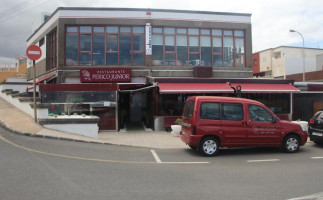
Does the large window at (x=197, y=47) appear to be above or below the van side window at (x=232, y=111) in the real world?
above

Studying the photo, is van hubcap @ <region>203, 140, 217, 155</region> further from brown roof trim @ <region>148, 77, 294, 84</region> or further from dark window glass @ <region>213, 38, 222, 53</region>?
dark window glass @ <region>213, 38, 222, 53</region>

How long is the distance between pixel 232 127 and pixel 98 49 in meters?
13.9

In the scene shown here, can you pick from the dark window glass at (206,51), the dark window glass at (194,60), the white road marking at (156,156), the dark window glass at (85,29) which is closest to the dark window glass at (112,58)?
the dark window glass at (85,29)

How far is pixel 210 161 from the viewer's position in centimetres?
862

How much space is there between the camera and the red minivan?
924 centimetres

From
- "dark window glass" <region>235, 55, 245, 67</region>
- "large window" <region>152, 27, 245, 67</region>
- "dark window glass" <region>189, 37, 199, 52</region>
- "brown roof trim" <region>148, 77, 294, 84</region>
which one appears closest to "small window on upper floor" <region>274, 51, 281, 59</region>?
"large window" <region>152, 27, 245, 67</region>

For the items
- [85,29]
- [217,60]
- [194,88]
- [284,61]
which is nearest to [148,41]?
[85,29]

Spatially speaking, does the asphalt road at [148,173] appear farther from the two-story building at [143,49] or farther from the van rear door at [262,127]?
the two-story building at [143,49]

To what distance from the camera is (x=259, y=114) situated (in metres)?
9.70

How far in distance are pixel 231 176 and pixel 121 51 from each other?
15488 millimetres

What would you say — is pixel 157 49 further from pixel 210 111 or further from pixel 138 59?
A: pixel 210 111

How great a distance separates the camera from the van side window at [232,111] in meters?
9.45

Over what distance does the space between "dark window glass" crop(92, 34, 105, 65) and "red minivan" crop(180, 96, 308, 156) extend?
1235 centimetres

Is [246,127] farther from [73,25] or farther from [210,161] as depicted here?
[73,25]
